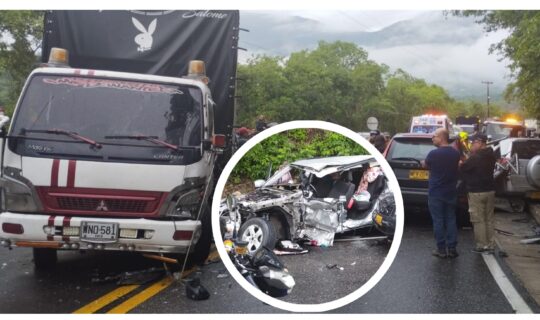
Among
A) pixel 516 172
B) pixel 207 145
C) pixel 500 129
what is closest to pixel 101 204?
pixel 207 145

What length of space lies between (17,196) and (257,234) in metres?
2.05

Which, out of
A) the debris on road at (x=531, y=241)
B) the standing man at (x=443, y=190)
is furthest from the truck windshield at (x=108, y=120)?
the debris on road at (x=531, y=241)

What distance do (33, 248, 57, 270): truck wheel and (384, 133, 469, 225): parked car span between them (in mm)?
4665

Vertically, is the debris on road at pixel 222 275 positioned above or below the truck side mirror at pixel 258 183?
below

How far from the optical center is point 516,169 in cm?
904

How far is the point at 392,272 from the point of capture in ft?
17.1

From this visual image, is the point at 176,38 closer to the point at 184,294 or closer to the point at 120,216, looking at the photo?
the point at 120,216

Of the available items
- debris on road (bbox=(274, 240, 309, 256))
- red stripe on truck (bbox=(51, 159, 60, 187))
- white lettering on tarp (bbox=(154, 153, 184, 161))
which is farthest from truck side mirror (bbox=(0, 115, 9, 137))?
debris on road (bbox=(274, 240, 309, 256))

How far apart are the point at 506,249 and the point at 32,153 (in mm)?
5503

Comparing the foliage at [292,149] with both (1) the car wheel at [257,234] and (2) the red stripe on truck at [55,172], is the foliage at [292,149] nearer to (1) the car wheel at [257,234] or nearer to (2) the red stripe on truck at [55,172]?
(1) the car wheel at [257,234]

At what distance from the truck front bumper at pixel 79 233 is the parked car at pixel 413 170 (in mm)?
4101

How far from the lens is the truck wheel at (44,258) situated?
4934 millimetres

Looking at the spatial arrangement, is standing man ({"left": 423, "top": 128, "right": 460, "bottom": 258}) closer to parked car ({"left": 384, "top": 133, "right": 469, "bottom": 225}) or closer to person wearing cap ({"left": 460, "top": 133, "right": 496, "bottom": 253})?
person wearing cap ({"left": 460, "top": 133, "right": 496, "bottom": 253})

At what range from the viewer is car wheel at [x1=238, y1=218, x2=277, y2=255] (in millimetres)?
3504
